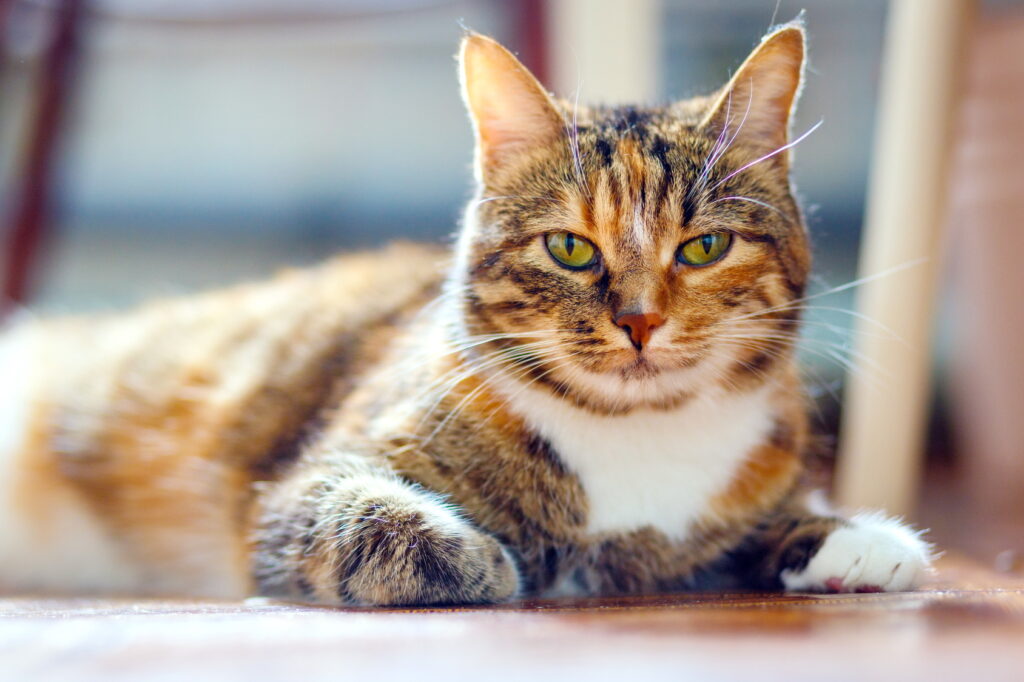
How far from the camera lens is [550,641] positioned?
84 centimetres

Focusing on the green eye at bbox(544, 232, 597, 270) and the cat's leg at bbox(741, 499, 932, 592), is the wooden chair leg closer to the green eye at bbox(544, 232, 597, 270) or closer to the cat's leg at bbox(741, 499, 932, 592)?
the green eye at bbox(544, 232, 597, 270)

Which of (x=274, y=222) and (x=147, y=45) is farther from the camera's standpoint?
(x=274, y=222)

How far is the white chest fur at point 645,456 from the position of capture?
1268mm

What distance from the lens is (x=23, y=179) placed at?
2318 mm

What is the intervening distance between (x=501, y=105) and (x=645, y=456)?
537 millimetres

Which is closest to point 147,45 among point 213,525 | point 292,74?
point 292,74

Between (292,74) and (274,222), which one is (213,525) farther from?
(292,74)

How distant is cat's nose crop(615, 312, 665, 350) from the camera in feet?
3.79

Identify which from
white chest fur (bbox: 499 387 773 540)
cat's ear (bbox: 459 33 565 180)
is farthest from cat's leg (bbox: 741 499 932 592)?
cat's ear (bbox: 459 33 565 180)

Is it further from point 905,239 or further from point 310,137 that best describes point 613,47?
point 310,137

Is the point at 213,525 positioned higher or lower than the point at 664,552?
lower

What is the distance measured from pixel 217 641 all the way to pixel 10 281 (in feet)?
5.99

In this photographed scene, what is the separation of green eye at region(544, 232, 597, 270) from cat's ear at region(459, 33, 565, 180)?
0.57 feet

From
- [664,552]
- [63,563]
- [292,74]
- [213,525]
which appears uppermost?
[292,74]
